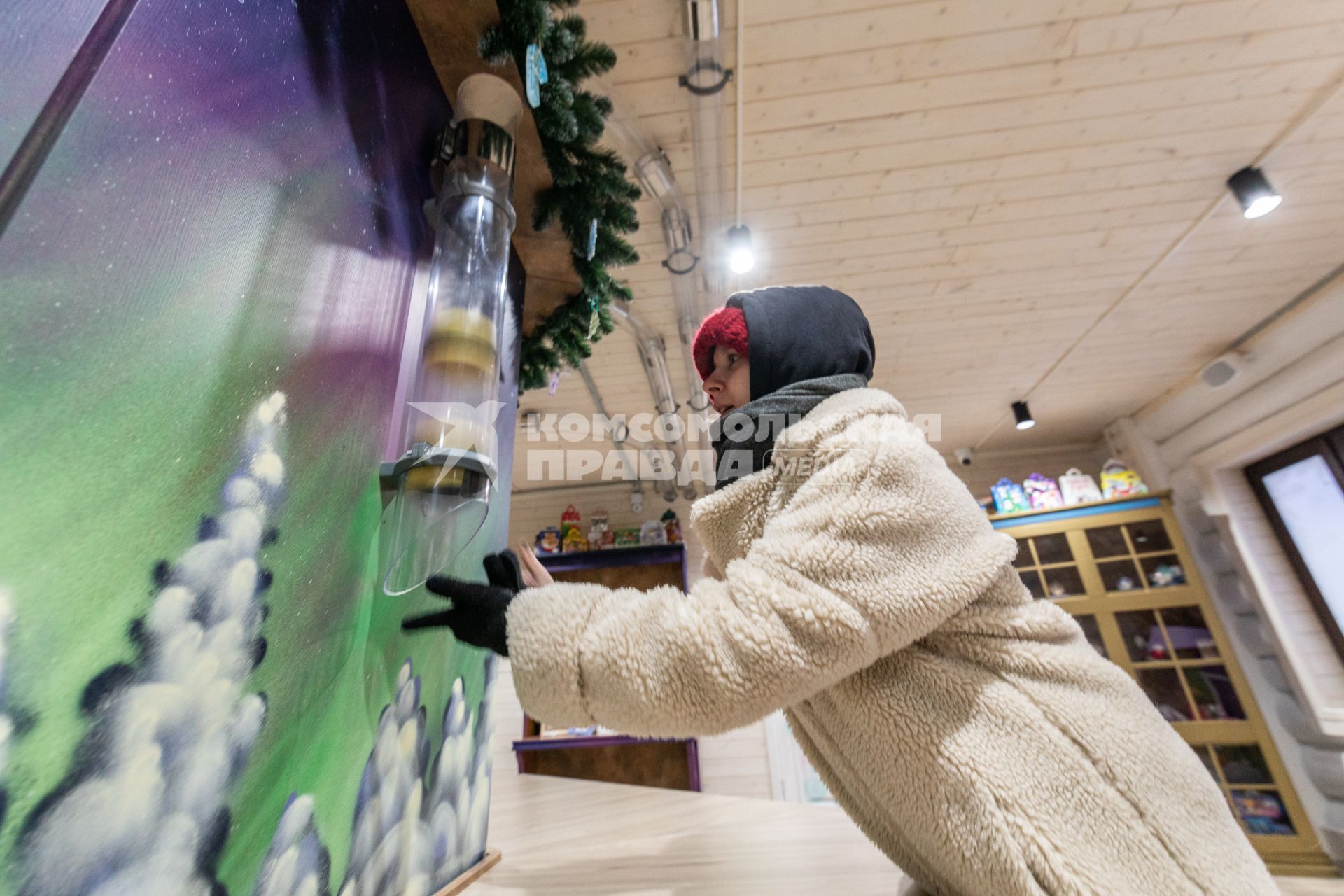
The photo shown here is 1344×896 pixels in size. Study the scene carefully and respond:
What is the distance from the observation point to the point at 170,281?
353 millimetres

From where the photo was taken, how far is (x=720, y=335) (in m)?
0.81

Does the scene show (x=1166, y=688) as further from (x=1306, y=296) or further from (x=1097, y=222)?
(x=1097, y=222)

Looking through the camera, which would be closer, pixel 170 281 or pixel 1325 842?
pixel 170 281

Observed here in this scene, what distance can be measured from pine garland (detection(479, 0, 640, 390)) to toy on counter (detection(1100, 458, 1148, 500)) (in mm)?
3406

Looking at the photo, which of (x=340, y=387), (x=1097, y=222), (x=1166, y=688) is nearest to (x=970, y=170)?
(x=1097, y=222)

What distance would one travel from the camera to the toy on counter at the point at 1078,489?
10.8 ft

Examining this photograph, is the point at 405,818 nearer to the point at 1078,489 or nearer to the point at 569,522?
the point at 569,522

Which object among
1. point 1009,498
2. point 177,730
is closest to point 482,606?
point 177,730

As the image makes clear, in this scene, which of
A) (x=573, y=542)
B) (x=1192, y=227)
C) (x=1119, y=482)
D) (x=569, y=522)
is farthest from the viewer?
(x=569, y=522)

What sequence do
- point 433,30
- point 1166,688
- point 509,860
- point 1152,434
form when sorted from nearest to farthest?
point 433,30, point 509,860, point 1166,688, point 1152,434

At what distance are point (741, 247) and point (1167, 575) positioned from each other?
3063mm

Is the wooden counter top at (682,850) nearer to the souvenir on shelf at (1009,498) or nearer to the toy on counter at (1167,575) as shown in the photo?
the souvenir on shelf at (1009,498)

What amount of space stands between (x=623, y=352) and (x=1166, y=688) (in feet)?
10.8

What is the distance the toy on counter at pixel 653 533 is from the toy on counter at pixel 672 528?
0.07 feet
